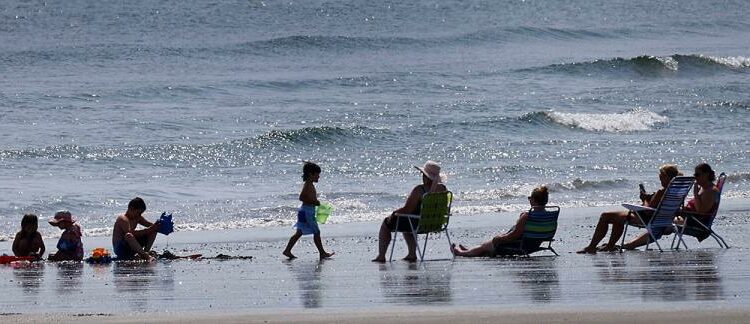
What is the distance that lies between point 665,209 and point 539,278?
10.8ft

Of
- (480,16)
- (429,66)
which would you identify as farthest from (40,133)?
(480,16)

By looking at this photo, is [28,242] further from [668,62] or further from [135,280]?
[668,62]

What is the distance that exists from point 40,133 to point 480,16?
34.5 m

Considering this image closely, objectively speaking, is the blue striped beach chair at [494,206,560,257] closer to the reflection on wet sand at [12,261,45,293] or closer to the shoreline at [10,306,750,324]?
the reflection on wet sand at [12,261,45,293]

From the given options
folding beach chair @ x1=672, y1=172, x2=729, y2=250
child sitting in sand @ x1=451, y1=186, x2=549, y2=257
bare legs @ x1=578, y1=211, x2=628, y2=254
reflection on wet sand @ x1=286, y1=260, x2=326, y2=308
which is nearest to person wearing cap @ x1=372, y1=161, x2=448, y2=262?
child sitting in sand @ x1=451, y1=186, x2=549, y2=257

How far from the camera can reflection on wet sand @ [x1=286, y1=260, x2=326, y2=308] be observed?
8.79 m

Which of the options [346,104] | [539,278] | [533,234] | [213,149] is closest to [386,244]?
[533,234]

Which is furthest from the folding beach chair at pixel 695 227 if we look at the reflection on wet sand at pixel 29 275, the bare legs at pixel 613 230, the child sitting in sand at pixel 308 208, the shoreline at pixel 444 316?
the reflection on wet sand at pixel 29 275

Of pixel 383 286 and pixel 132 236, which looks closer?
pixel 383 286

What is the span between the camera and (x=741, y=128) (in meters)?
33.5

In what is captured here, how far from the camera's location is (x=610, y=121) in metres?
35.0

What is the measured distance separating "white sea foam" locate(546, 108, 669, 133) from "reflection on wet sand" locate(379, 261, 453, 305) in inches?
884

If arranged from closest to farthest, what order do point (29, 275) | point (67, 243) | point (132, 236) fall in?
1. point (29, 275)
2. point (132, 236)
3. point (67, 243)

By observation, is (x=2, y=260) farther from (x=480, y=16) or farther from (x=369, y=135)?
(x=480, y=16)
